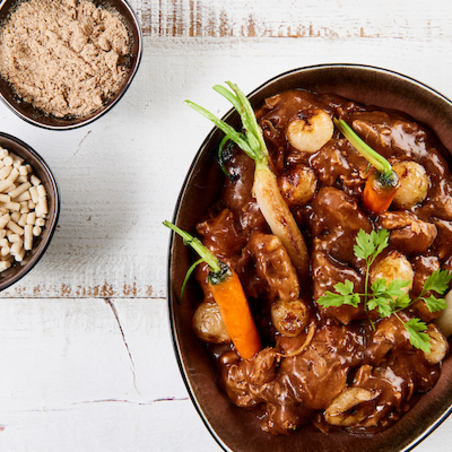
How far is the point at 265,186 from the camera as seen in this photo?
1.83 meters

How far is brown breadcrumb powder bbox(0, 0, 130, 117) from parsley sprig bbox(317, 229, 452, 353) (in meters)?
1.32

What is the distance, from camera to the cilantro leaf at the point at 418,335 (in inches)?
66.1

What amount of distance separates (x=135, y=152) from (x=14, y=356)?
1173 millimetres

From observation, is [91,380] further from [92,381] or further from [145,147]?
[145,147]

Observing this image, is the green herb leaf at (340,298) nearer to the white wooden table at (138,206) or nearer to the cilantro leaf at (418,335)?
the cilantro leaf at (418,335)

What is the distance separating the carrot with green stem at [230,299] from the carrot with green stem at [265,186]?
24 centimetres

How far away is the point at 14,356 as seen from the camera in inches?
94.2

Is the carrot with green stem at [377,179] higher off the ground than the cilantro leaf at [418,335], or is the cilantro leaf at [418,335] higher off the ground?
the carrot with green stem at [377,179]

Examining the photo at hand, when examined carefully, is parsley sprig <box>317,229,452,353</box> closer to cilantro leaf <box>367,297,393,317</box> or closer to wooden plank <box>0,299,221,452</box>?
cilantro leaf <box>367,297,393,317</box>

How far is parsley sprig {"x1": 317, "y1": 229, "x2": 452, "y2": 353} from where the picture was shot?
66.2 inches

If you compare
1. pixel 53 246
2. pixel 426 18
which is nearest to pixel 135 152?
pixel 53 246

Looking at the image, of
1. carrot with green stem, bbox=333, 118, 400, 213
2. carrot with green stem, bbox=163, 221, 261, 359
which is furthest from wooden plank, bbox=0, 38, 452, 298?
carrot with green stem, bbox=333, 118, 400, 213

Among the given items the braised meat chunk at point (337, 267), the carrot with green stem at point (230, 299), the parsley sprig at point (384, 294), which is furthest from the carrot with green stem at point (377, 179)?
the carrot with green stem at point (230, 299)

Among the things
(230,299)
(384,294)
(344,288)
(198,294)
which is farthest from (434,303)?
(198,294)
